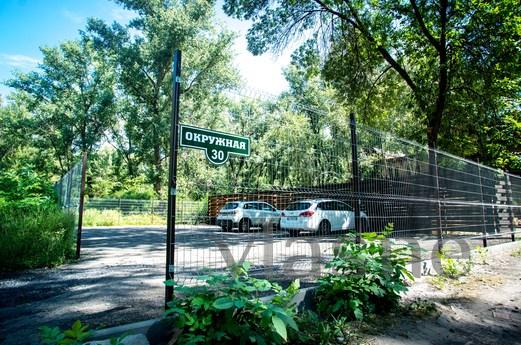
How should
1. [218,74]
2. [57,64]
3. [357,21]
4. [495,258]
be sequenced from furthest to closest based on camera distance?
[57,64] < [218,74] < [357,21] < [495,258]

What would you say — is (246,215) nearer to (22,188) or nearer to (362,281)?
(362,281)

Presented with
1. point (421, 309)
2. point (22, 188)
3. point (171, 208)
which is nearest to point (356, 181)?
point (421, 309)

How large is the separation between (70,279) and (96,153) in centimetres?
3015

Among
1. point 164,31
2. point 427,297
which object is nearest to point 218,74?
point 164,31

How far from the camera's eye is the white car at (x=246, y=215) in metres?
2.79

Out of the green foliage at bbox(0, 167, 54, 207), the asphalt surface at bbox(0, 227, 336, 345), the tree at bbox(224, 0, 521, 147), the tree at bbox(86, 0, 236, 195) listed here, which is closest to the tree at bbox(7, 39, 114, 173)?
the tree at bbox(86, 0, 236, 195)

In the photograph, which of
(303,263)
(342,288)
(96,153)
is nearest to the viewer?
(342,288)

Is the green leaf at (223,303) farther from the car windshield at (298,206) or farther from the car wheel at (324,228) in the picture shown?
the car wheel at (324,228)

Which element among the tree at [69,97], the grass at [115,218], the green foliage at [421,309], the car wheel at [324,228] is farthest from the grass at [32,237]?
the tree at [69,97]

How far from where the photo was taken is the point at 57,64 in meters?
28.3

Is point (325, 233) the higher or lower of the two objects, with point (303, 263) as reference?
higher

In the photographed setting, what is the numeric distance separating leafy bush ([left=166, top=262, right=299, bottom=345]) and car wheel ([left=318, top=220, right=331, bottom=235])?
5.15 ft

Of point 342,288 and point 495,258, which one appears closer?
point 342,288

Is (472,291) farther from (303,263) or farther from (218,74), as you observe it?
(218,74)
